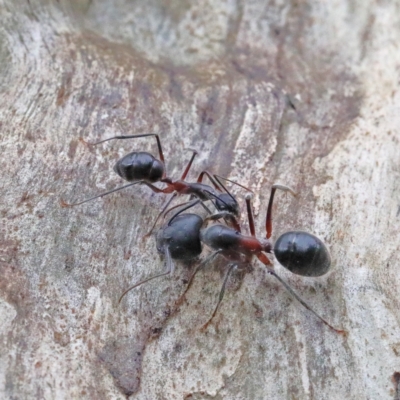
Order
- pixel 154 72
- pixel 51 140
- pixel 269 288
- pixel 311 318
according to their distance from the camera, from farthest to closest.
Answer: pixel 154 72 → pixel 51 140 → pixel 269 288 → pixel 311 318

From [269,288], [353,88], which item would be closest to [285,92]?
[353,88]

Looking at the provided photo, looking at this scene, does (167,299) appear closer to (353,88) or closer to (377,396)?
(377,396)

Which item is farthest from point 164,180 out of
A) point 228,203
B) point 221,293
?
point 221,293

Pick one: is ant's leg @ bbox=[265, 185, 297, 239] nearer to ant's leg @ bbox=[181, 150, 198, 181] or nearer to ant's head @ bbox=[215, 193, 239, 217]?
ant's head @ bbox=[215, 193, 239, 217]

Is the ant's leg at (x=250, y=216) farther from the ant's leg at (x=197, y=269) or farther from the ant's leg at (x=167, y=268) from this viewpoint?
the ant's leg at (x=167, y=268)

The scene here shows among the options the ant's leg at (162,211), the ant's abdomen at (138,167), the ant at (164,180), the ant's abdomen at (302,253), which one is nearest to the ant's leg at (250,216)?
the ant at (164,180)

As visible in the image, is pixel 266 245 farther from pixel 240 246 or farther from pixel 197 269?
pixel 197 269
